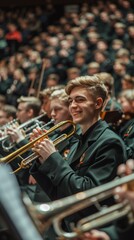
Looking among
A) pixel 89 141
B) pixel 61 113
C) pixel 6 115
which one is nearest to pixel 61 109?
pixel 61 113

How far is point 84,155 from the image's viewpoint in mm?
3258

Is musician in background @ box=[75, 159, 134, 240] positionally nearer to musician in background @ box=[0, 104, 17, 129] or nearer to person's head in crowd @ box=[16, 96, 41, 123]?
person's head in crowd @ box=[16, 96, 41, 123]

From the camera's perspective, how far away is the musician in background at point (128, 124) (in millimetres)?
3906

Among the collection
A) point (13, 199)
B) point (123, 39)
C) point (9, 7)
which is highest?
point (13, 199)

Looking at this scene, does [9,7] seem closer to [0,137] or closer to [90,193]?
[0,137]

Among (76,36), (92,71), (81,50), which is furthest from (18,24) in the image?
(92,71)

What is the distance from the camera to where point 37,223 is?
216 centimetres

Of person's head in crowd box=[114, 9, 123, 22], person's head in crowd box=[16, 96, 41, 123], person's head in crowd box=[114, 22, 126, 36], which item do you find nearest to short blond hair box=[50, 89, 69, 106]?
person's head in crowd box=[16, 96, 41, 123]

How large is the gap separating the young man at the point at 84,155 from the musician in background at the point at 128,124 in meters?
0.47

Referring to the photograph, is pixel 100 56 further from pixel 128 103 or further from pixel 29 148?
pixel 29 148

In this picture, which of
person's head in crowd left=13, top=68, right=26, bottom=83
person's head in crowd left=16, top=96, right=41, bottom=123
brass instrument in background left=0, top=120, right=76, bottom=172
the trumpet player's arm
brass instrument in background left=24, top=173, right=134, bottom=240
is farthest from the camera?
person's head in crowd left=13, top=68, right=26, bottom=83

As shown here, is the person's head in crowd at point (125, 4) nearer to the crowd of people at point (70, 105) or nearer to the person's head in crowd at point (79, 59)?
the crowd of people at point (70, 105)

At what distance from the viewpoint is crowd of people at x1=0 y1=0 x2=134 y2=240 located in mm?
3096

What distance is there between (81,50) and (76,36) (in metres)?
1.34
